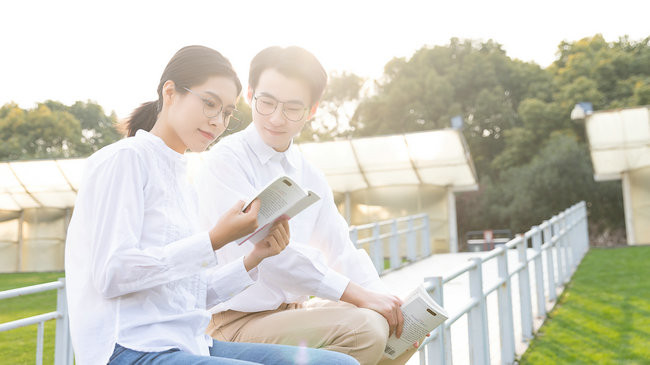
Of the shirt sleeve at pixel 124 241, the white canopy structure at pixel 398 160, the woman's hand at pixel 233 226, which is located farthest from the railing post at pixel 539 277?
the white canopy structure at pixel 398 160

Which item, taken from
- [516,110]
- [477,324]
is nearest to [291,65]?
[477,324]

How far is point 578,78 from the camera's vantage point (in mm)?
29266

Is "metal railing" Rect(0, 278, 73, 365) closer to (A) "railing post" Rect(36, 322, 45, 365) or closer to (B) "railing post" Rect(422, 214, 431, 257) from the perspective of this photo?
(A) "railing post" Rect(36, 322, 45, 365)

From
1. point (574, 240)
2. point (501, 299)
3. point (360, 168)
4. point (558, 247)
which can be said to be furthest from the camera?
point (360, 168)

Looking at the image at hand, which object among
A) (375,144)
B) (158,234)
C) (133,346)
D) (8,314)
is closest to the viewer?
(133,346)

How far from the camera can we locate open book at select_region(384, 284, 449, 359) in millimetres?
2096

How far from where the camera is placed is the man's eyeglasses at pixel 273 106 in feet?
7.41

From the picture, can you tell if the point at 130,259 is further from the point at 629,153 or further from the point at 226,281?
the point at 629,153

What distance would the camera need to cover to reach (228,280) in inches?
72.8

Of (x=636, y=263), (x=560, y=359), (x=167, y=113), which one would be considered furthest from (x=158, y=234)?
(x=636, y=263)

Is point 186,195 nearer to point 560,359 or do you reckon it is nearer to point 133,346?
point 133,346

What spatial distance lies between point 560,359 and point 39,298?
807cm

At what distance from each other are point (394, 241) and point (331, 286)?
11.1m

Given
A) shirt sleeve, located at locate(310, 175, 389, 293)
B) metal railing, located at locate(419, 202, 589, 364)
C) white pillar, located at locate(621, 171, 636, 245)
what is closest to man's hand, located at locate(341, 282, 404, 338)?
shirt sleeve, located at locate(310, 175, 389, 293)
